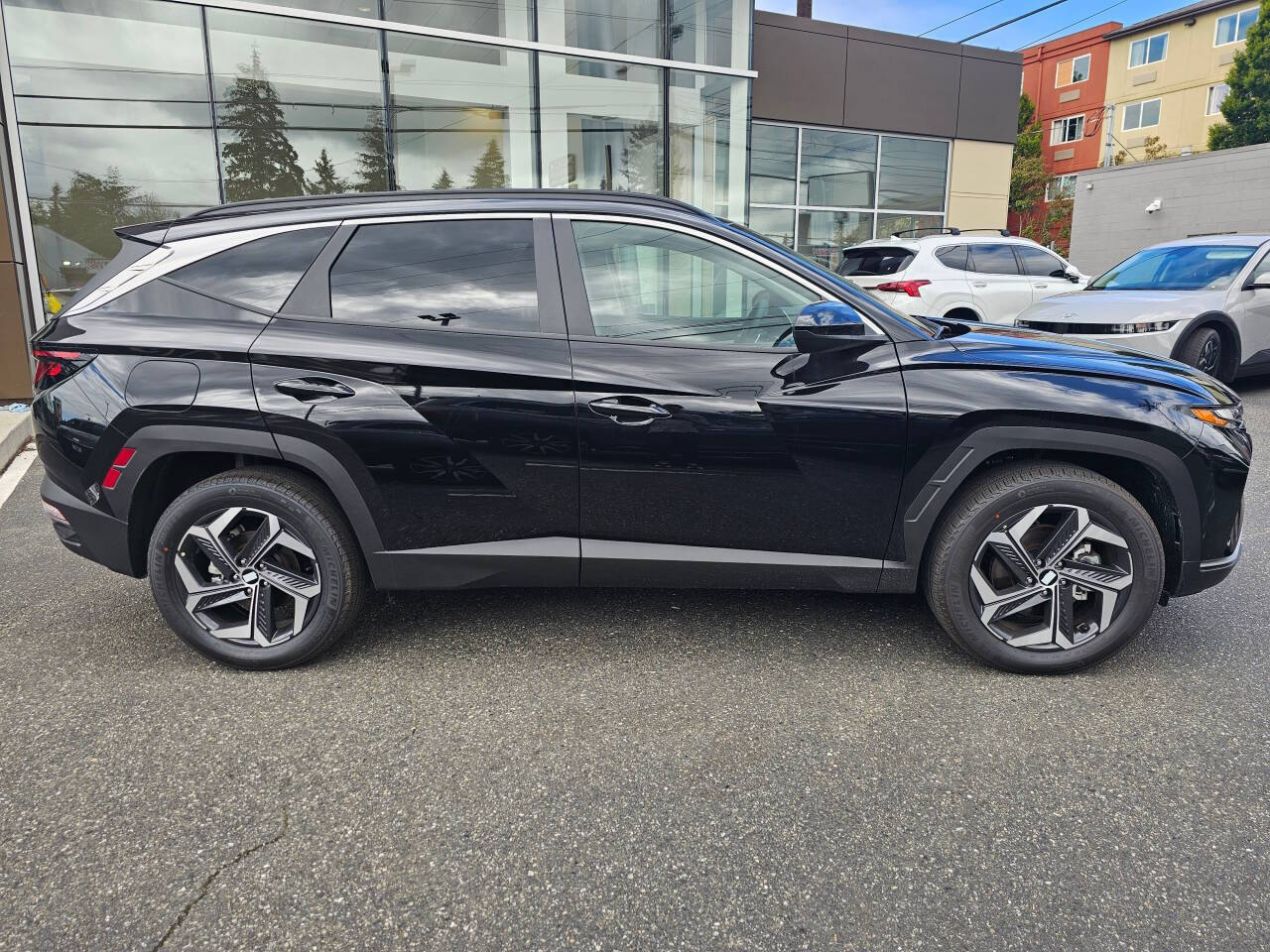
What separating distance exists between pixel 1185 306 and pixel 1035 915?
7.78 m

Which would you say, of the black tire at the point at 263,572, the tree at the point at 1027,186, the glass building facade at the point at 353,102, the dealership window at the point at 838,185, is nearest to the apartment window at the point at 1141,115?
the tree at the point at 1027,186

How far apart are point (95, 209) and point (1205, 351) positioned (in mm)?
12270

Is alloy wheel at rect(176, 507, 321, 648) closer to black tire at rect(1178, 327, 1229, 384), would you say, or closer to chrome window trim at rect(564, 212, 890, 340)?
chrome window trim at rect(564, 212, 890, 340)

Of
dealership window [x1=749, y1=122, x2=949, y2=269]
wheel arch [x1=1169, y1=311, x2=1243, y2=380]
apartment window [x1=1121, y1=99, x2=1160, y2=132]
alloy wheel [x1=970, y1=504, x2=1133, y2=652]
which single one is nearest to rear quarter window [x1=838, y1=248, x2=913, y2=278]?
wheel arch [x1=1169, y1=311, x2=1243, y2=380]

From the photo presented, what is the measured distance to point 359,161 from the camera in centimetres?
1120

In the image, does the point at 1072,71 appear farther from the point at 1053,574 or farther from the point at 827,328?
the point at 827,328

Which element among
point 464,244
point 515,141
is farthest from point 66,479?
point 515,141

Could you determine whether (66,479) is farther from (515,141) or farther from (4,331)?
(515,141)

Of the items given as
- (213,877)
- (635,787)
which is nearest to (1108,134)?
(635,787)

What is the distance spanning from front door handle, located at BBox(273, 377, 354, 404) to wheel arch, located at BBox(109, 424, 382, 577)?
160mm

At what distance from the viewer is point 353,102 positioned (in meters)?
11.0

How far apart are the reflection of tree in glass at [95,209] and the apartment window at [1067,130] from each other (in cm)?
4874

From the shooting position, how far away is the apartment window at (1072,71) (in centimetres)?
4547

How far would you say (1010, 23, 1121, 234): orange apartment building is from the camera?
146 feet
